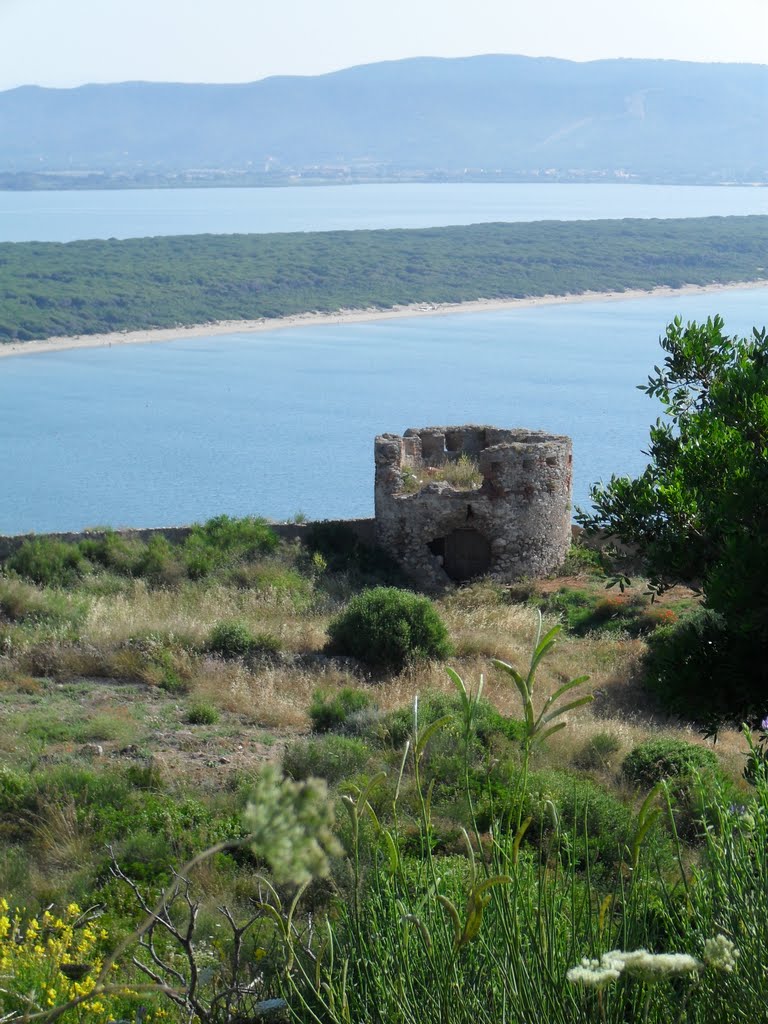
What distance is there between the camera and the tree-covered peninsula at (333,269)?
79.2 metres

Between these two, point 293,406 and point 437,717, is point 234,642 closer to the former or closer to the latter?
point 437,717

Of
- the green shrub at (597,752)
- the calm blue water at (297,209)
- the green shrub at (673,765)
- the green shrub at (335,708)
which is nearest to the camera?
the green shrub at (673,765)

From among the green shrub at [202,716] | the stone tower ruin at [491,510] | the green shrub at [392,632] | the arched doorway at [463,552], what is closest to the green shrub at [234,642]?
the green shrub at [392,632]

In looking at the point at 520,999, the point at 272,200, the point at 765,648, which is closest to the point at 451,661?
the point at 765,648

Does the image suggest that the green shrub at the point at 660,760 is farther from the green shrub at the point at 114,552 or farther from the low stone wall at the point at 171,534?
the low stone wall at the point at 171,534

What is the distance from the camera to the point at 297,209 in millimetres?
163875

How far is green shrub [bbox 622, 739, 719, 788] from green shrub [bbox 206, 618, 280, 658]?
5090 millimetres

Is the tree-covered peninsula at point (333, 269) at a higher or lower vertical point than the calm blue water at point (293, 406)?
higher

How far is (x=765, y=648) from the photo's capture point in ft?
20.7


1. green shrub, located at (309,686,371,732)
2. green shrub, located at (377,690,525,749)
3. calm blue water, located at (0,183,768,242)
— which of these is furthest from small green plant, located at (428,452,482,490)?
calm blue water, located at (0,183,768,242)

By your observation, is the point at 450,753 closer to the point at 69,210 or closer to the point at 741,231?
the point at 741,231

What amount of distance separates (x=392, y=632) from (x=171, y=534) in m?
6.49

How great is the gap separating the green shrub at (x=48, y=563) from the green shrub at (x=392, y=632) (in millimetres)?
4909

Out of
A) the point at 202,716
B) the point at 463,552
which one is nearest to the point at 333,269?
the point at 463,552
